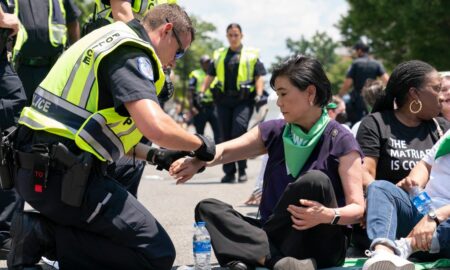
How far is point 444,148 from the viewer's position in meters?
4.29

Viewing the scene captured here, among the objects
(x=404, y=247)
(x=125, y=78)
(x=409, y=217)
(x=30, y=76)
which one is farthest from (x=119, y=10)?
(x=404, y=247)

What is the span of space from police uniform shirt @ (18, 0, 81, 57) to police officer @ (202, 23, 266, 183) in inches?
182

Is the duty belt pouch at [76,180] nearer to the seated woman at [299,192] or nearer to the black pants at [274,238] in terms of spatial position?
the seated woman at [299,192]

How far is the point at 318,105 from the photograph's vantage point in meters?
4.27

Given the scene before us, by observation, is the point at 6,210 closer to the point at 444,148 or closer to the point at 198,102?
the point at 444,148

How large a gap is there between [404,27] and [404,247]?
22631mm

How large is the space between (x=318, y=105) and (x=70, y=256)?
159 centimetres

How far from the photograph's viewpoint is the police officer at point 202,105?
39.5ft

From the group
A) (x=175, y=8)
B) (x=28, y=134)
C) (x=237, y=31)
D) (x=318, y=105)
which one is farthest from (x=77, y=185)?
(x=237, y=31)

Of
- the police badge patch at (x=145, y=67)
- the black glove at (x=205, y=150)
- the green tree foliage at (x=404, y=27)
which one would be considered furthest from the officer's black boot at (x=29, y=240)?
the green tree foliage at (x=404, y=27)

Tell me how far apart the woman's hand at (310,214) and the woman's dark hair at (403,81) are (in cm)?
129

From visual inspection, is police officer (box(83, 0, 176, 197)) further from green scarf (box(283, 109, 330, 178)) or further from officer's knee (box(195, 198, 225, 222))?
green scarf (box(283, 109, 330, 178))

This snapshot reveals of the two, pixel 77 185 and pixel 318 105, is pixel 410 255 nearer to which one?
pixel 318 105

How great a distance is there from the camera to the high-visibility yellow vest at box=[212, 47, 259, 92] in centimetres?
1005
